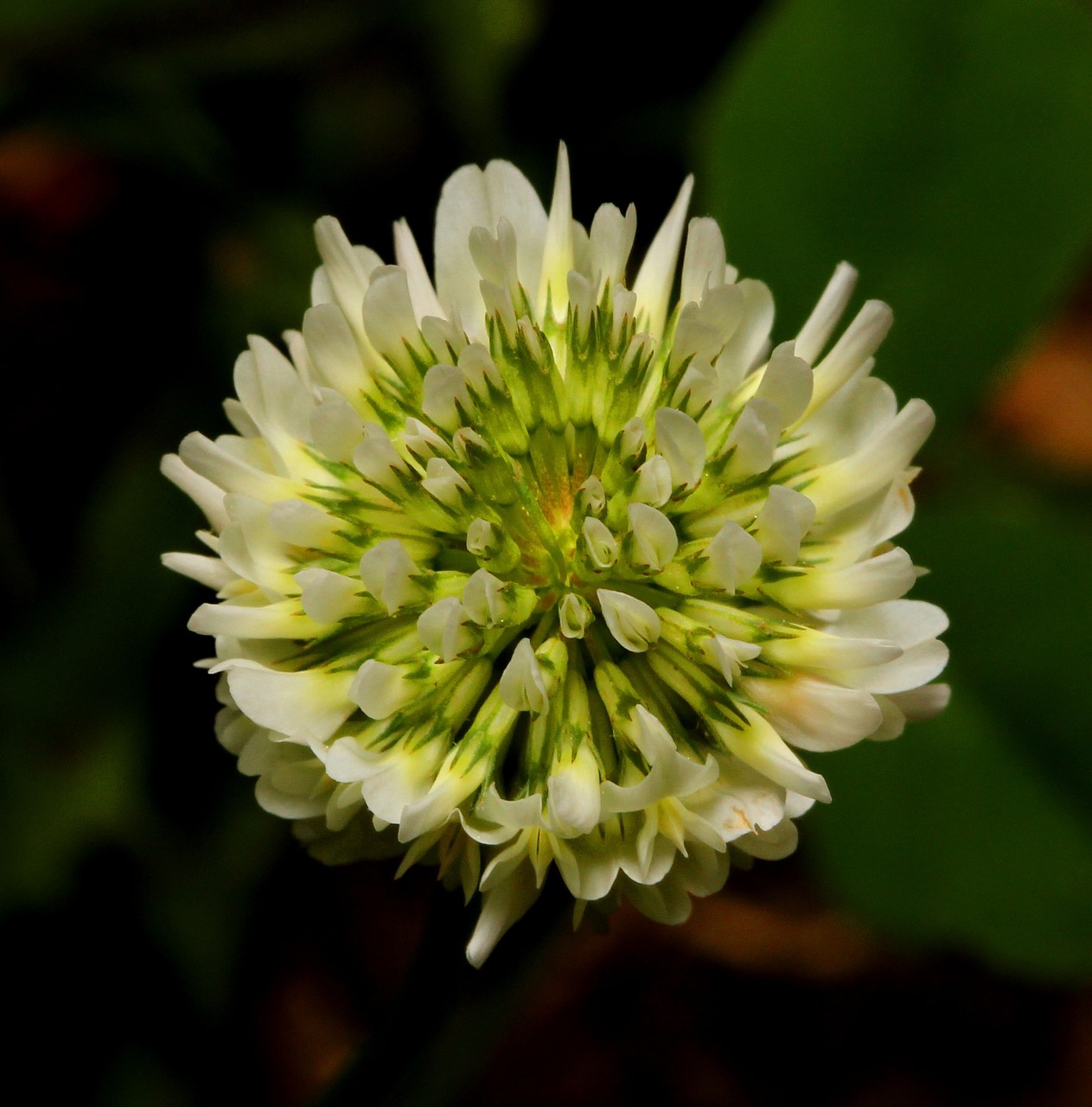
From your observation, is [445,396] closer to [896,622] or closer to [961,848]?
[896,622]

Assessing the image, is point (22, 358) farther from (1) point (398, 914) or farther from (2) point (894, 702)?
(2) point (894, 702)

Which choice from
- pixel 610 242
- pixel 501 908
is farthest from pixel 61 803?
pixel 610 242

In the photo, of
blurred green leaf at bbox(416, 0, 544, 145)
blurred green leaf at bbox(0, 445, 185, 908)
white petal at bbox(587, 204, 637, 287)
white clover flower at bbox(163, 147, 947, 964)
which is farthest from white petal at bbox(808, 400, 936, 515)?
blurred green leaf at bbox(416, 0, 544, 145)

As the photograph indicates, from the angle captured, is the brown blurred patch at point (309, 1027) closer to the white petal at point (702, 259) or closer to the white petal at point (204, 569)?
the white petal at point (204, 569)

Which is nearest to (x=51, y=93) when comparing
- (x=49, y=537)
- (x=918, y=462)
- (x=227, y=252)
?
(x=227, y=252)

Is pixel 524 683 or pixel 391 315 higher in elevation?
pixel 391 315
